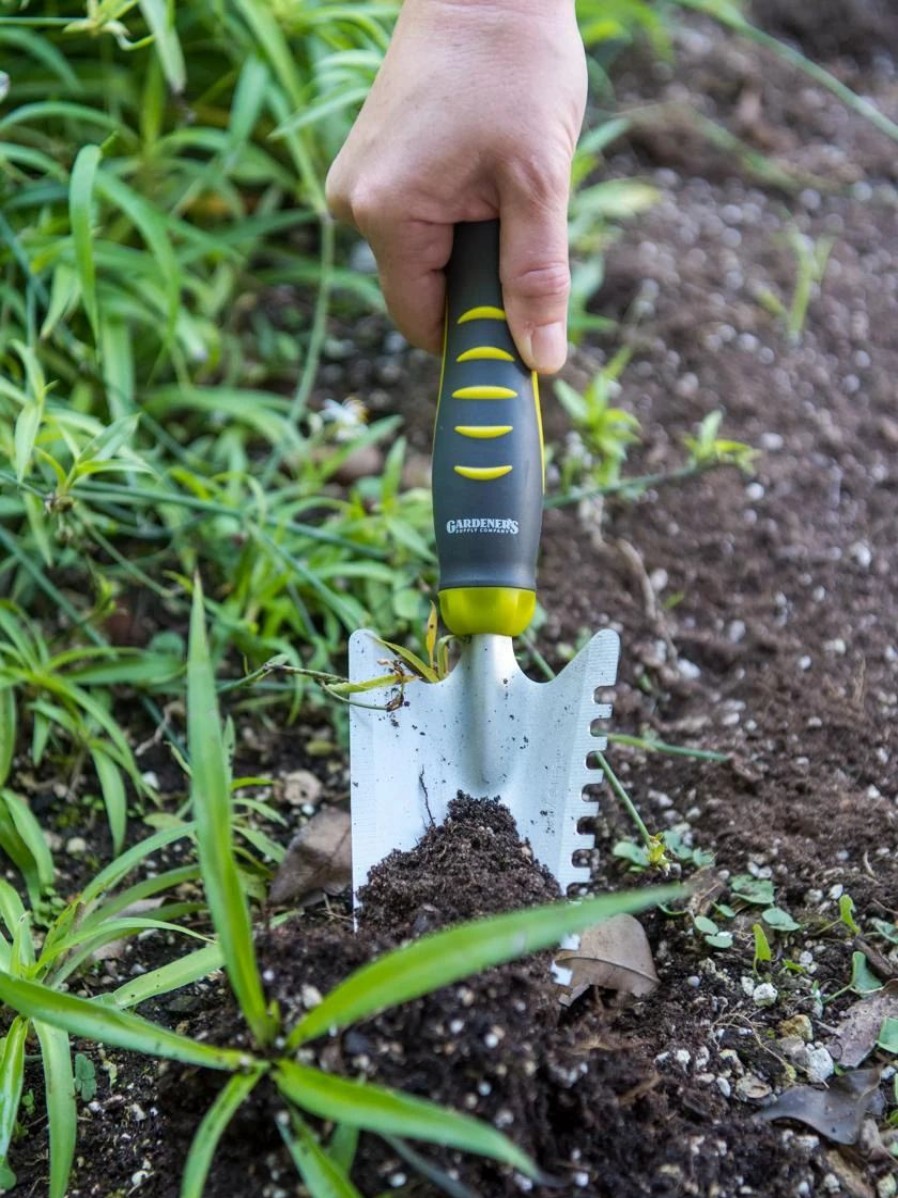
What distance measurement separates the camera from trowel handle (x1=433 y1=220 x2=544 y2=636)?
143 cm

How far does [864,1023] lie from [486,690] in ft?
1.68

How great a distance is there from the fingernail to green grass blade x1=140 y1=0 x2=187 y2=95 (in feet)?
2.18

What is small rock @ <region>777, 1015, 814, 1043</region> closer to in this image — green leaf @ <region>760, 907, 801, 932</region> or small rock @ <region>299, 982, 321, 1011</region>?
green leaf @ <region>760, 907, 801, 932</region>

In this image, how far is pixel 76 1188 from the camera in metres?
1.21

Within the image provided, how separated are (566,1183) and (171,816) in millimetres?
736

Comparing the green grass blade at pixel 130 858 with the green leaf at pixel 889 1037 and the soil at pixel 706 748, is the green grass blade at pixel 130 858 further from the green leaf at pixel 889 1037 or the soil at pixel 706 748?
the green leaf at pixel 889 1037

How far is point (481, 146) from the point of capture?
4.66ft

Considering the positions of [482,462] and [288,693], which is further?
[288,693]

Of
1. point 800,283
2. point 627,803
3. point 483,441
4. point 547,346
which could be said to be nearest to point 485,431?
point 483,441

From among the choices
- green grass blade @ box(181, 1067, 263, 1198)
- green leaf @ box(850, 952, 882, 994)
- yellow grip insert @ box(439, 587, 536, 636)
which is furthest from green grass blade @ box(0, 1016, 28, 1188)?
green leaf @ box(850, 952, 882, 994)

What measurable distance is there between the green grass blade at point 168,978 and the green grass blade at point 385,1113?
295 mm

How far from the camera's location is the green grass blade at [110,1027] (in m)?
1.06

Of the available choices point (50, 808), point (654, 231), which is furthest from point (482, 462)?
point (654, 231)

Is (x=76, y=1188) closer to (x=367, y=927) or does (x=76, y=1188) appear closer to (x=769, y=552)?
(x=367, y=927)
